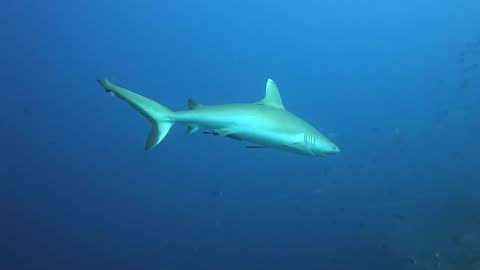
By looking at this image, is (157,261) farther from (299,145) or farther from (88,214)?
(299,145)

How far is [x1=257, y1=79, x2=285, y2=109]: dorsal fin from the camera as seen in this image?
5.38 meters

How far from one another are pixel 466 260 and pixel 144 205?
2212cm

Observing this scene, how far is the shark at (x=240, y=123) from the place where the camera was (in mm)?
4746

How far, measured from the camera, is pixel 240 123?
15.5 ft

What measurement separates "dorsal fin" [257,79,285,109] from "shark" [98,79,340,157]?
0.27 meters

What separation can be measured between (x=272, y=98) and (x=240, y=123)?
0.89m

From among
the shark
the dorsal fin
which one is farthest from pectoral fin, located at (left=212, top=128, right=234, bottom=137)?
the dorsal fin

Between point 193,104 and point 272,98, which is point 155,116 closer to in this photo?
point 193,104

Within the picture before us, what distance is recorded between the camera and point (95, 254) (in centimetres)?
1989

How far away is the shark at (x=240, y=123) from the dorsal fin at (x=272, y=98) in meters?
0.27

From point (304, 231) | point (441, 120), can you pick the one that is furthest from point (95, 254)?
point (441, 120)

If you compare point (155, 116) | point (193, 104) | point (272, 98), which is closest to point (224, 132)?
point (193, 104)

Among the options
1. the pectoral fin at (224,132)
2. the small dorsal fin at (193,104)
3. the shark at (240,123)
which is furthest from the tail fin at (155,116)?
the pectoral fin at (224,132)

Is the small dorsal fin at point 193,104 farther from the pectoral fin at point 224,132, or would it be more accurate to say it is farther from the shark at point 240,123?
the pectoral fin at point 224,132
